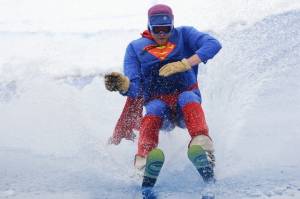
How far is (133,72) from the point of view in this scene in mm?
4965

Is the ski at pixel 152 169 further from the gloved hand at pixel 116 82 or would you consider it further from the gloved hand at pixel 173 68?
the gloved hand at pixel 173 68

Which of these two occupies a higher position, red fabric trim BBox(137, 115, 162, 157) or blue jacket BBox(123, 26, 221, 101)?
blue jacket BBox(123, 26, 221, 101)

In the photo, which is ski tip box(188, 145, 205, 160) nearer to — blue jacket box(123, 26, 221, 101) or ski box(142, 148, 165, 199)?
ski box(142, 148, 165, 199)

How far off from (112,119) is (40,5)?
18.3 ft

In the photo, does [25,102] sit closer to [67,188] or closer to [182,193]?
[67,188]

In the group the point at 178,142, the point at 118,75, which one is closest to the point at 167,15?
the point at 118,75

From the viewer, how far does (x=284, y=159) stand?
4680 mm

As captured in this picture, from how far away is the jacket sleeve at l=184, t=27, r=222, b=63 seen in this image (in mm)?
4828

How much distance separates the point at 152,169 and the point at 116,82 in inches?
27.0

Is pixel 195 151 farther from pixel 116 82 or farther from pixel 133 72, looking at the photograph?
pixel 133 72

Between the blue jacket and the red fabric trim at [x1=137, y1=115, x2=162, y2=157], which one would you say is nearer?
the red fabric trim at [x1=137, y1=115, x2=162, y2=157]

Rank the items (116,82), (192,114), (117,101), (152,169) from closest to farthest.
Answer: (152,169), (116,82), (192,114), (117,101)

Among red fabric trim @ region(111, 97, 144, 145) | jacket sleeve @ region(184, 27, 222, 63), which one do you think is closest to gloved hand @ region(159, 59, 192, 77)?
jacket sleeve @ region(184, 27, 222, 63)

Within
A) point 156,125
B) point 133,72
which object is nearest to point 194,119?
point 156,125
